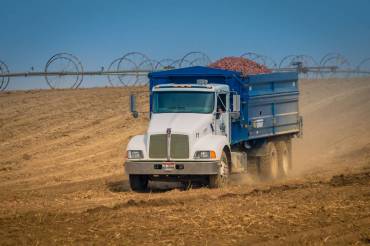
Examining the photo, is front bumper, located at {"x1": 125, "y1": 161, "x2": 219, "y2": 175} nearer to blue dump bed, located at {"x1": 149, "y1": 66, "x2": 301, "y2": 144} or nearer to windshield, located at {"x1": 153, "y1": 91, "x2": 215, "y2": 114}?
windshield, located at {"x1": 153, "y1": 91, "x2": 215, "y2": 114}

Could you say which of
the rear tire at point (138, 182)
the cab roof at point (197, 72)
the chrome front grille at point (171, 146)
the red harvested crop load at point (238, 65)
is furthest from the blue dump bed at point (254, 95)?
the rear tire at point (138, 182)

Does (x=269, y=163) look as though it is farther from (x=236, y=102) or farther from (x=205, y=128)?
(x=205, y=128)

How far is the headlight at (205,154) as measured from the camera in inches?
768

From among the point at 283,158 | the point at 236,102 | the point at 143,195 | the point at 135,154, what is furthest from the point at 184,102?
the point at 283,158

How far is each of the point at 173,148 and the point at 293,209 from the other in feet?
15.0

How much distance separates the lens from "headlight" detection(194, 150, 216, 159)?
64.0 feet

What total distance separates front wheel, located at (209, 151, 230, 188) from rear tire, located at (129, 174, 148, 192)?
5.68ft

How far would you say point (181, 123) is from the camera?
19906 mm

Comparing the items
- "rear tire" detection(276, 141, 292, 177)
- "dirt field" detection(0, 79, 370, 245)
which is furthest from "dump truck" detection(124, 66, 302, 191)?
"rear tire" detection(276, 141, 292, 177)

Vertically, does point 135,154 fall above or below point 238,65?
below

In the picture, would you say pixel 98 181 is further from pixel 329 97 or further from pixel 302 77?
pixel 302 77

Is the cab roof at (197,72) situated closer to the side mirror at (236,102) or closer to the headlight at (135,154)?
the side mirror at (236,102)

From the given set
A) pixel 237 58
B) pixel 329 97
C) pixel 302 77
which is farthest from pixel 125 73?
A: pixel 237 58

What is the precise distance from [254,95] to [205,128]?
2.95m
